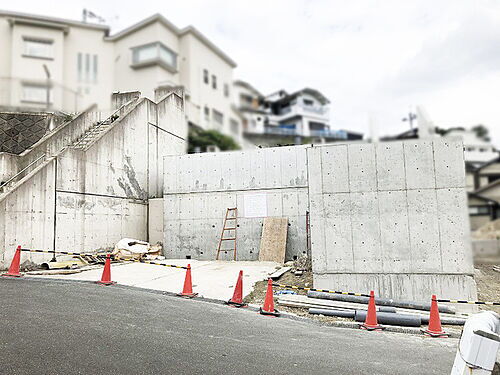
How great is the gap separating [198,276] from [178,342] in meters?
5.76

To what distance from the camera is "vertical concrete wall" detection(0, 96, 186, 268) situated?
11.6 m

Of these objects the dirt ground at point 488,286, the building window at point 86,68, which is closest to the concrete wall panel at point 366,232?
the dirt ground at point 488,286

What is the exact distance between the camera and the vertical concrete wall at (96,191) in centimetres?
1163

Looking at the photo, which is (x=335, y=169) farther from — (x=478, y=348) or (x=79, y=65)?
(x=478, y=348)

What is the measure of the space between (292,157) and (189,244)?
543cm

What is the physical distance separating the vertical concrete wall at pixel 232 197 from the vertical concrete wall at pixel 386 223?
17.0 ft

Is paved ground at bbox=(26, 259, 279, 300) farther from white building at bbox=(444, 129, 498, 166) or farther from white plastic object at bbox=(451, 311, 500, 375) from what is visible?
white building at bbox=(444, 129, 498, 166)

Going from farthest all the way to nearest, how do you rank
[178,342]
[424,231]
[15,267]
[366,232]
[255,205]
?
[255,205] < [15,267] < [366,232] < [424,231] < [178,342]

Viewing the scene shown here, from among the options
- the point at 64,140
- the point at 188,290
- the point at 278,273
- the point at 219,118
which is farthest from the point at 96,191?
the point at 278,273

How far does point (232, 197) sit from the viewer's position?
50.2 feet

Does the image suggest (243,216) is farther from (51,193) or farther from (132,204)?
(51,193)

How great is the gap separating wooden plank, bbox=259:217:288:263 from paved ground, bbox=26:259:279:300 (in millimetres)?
593

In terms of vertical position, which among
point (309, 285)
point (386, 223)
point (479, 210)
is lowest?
point (309, 285)

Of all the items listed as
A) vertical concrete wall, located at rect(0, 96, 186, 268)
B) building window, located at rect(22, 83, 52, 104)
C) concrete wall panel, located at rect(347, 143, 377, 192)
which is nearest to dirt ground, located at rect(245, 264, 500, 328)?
concrete wall panel, located at rect(347, 143, 377, 192)
